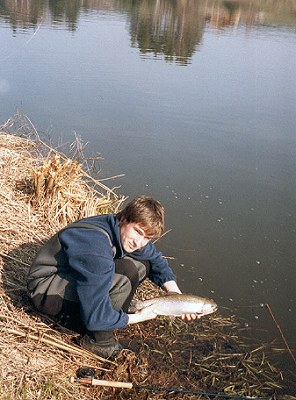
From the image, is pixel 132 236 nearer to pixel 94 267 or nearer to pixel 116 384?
pixel 94 267

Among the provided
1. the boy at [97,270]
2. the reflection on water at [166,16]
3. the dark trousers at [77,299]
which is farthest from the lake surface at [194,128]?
the boy at [97,270]

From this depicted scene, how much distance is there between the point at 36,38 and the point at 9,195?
1510cm

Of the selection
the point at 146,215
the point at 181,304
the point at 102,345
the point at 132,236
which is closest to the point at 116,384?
the point at 102,345

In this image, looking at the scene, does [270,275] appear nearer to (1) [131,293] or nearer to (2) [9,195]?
(1) [131,293]

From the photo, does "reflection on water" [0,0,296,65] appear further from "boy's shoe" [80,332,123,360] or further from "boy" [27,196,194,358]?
"boy's shoe" [80,332,123,360]

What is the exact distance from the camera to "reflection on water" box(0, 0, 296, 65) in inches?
818

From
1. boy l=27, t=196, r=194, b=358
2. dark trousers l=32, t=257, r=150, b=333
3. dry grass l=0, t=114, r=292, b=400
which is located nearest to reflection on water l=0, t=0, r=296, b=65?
dry grass l=0, t=114, r=292, b=400

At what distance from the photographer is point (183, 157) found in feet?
29.6

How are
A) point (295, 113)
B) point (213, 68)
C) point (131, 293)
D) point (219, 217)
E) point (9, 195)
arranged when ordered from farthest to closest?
point (213, 68), point (295, 113), point (219, 217), point (9, 195), point (131, 293)

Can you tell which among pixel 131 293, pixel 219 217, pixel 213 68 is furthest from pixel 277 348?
pixel 213 68

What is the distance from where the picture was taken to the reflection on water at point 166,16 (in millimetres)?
20781

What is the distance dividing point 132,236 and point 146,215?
21 cm

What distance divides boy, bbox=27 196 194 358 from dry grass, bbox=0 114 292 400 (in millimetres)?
226

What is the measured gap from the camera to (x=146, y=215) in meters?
3.49
